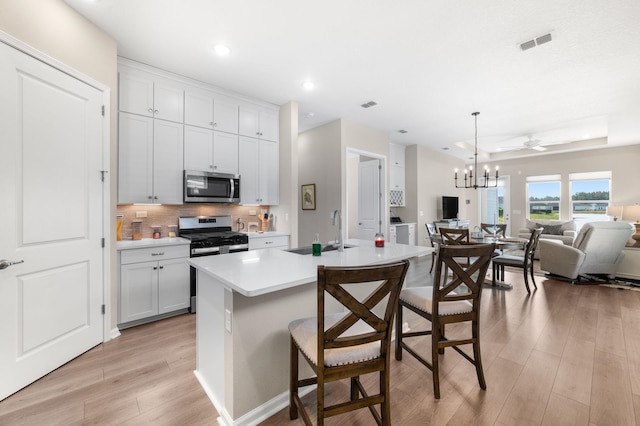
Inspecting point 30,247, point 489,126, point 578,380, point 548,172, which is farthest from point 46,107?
point 548,172

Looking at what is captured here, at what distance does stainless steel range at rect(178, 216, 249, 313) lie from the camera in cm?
333

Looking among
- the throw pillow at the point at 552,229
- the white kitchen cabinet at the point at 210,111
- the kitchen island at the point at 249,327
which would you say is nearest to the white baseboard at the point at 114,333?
the kitchen island at the point at 249,327

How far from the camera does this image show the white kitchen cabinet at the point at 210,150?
11.6ft

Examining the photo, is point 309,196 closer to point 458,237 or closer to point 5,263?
point 458,237

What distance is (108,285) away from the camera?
2.67 m

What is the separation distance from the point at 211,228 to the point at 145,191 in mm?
977

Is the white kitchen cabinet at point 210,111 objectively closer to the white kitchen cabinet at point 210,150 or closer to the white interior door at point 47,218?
the white kitchen cabinet at point 210,150

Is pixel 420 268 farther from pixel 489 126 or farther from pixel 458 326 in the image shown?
pixel 489 126

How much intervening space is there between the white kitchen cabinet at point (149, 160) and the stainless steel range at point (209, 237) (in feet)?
1.41

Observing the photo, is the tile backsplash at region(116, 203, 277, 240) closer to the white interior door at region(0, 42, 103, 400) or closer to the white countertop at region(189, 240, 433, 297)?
the white interior door at region(0, 42, 103, 400)

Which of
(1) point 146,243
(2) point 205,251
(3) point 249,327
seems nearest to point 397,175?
(2) point 205,251

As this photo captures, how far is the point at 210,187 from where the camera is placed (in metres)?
3.67

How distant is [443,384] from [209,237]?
285cm

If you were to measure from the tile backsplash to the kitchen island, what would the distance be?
6.56ft
